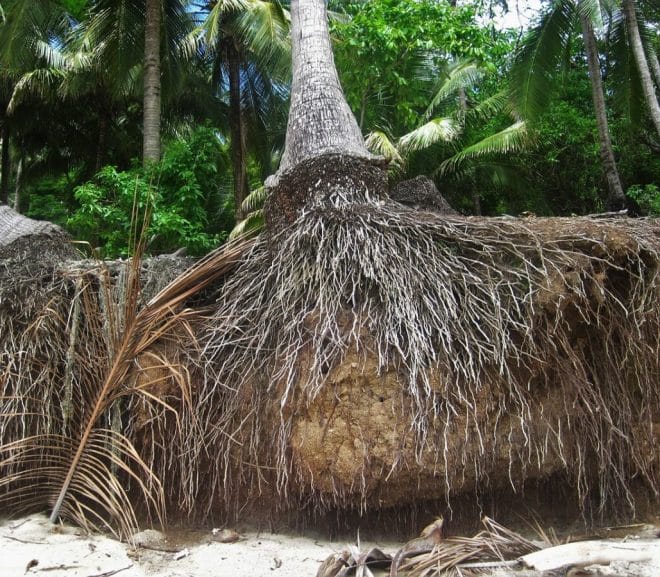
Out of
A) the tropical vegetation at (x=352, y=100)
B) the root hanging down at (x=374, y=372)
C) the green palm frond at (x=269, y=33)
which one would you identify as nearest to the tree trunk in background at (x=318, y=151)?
the root hanging down at (x=374, y=372)

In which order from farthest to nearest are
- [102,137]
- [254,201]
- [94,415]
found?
1. [102,137]
2. [254,201]
3. [94,415]

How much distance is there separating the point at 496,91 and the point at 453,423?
43.0 feet

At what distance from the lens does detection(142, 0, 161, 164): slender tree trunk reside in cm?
959

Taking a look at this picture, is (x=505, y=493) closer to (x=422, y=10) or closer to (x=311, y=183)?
(x=311, y=183)

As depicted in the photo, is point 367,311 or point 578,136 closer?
point 367,311

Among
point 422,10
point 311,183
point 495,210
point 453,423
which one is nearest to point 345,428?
point 453,423

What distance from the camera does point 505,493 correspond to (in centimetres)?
426

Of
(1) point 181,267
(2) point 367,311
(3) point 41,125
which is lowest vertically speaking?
(2) point 367,311

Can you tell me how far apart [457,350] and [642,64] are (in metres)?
8.46

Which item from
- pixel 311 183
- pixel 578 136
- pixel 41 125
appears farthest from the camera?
pixel 41 125

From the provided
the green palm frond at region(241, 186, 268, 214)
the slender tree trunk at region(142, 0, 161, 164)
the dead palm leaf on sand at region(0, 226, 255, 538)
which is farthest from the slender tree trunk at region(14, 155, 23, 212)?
the dead palm leaf on sand at region(0, 226, 255, 538)

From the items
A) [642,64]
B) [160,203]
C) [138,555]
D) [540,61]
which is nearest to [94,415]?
[138,555]

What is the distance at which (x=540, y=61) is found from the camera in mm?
11133

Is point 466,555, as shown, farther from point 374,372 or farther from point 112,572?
point 112,572
